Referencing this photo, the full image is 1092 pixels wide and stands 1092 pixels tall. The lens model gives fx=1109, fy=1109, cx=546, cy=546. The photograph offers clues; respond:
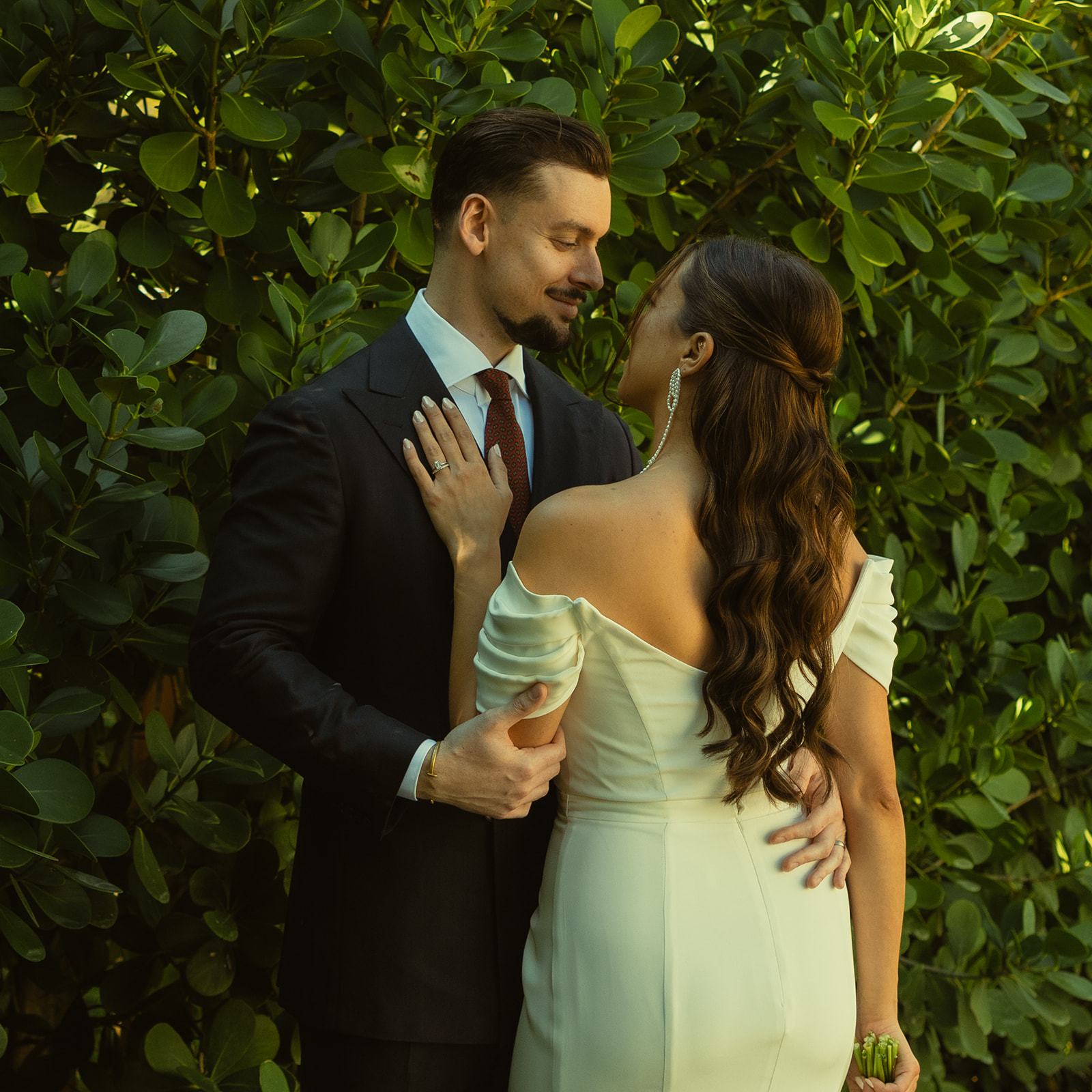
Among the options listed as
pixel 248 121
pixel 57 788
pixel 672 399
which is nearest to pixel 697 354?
pixel 672 399

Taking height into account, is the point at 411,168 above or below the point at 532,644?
above

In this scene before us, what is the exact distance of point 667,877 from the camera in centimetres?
133

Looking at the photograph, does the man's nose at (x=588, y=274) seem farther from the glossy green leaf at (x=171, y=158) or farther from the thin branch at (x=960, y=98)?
the thin branch at (x=960, y=98)

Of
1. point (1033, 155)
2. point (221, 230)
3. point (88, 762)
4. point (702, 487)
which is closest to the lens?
point (702, 487)

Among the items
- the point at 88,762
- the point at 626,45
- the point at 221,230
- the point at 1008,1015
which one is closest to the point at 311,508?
the point at 221,230

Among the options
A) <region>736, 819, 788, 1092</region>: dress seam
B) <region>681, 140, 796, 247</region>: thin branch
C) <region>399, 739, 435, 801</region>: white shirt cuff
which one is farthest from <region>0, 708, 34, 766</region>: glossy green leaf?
<region>681, 140, 796, 247</region>: thin branch

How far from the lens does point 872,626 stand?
4.84 ft

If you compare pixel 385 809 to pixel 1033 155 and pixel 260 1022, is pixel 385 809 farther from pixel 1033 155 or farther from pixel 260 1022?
pixel 1033 155

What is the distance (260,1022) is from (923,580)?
1657 millimetres

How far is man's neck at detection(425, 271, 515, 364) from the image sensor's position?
1707mm

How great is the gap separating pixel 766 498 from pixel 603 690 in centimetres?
30

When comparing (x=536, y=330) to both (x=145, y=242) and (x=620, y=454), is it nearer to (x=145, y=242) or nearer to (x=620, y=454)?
(x=620, y=454)

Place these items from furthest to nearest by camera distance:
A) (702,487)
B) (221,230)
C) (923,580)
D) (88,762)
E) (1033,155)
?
1. (1033,155)
2. (923,580)
3. (88,762)
4. (221,230)
5. (702,487)

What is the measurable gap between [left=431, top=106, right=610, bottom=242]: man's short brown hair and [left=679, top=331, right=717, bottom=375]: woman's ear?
1.59 ft
